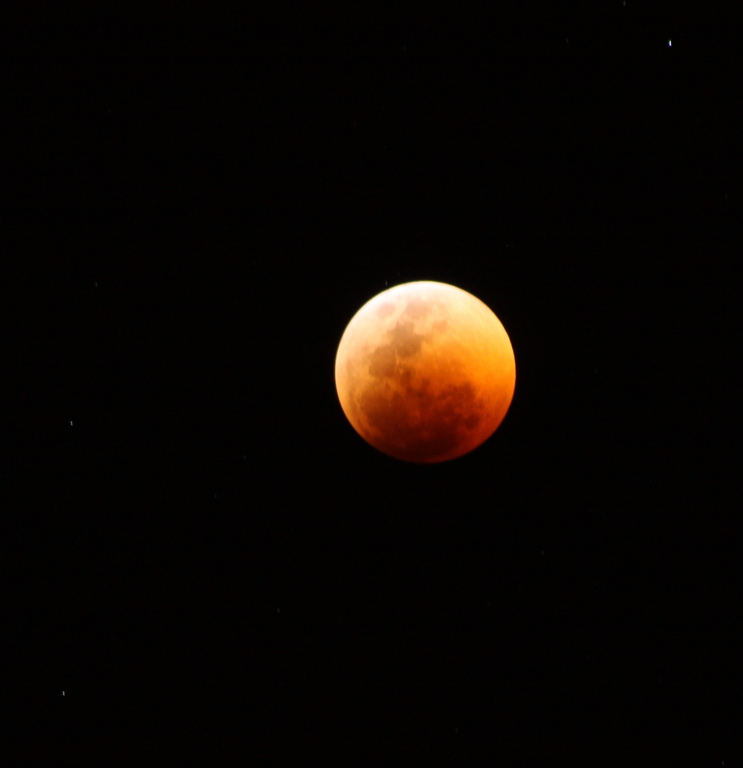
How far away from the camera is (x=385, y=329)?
412 cm

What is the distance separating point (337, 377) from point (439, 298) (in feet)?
2.96

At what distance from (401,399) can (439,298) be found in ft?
2.37

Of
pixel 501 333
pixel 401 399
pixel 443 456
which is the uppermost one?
pixel 501 333

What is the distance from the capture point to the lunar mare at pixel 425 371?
13.2 feet

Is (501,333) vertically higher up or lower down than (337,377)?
higher up

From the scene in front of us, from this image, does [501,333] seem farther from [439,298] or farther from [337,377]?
[337,377]

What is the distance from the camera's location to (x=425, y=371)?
4.01m

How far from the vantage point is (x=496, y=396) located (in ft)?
13.9

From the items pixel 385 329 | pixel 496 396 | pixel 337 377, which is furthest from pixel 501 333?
pixel 337 377

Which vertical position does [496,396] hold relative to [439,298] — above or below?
below

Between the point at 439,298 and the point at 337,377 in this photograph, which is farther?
the point at 337,377

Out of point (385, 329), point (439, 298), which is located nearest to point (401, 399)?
point (385, 329)

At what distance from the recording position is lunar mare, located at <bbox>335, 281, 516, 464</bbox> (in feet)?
13.2

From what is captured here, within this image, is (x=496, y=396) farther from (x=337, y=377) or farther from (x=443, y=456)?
(x=337, y=377)
